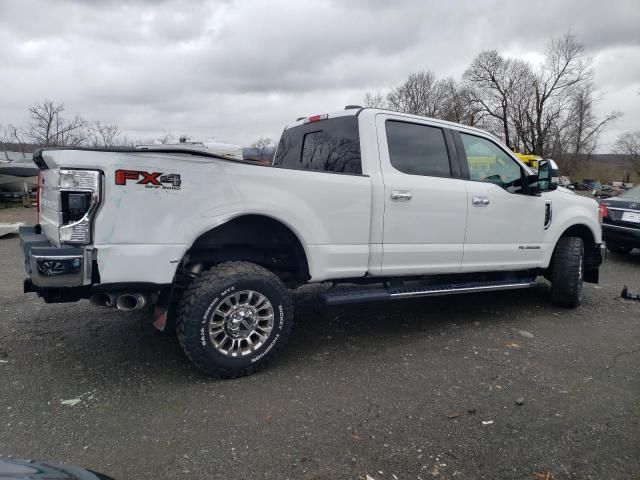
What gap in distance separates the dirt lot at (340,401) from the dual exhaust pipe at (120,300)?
2.07 ft

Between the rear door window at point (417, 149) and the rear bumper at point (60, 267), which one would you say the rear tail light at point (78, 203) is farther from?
the rear door window at point (417, 149)

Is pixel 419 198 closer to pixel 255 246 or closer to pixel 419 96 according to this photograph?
pixel 255 246

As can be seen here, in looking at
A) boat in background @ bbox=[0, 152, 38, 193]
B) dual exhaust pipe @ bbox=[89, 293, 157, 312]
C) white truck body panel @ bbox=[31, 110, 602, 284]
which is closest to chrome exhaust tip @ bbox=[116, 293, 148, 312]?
dual exhaust pipe @ bbox=[89, 293, 157, 312]

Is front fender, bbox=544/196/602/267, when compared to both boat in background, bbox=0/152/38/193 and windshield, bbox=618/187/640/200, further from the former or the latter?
boat in background, bbox=0/152/38/193

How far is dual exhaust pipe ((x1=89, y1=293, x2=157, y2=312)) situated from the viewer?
10.4 ft

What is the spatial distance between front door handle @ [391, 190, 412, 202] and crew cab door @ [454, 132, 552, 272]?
0.78 metres

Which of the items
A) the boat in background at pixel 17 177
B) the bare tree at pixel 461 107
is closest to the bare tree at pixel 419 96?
the bare tree at pixel 461 107

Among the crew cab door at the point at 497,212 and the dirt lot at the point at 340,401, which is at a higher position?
the crew cab door at the point at 497,212

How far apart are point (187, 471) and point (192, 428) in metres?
0.42

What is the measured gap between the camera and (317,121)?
464 cm

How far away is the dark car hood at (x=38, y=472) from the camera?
1453mm

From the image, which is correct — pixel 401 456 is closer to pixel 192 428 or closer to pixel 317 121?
pixel 192 428

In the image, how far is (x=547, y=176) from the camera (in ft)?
15.8

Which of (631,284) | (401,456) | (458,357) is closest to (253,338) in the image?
(401,456)
